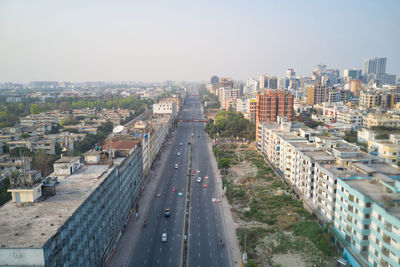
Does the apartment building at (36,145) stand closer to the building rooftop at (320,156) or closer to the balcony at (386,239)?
the building rooftop at (320,156)

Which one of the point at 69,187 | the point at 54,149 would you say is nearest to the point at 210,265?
the point at 69,187

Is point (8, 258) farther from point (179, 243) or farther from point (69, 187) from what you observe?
point (179, 243)

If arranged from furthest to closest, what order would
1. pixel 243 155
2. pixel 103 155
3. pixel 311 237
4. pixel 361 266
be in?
1. pixel 243 155
2. pixel 103 155
3. pixel 311 237
4. pixel 361 266

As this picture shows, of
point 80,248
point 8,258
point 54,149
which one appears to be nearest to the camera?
point 8,258

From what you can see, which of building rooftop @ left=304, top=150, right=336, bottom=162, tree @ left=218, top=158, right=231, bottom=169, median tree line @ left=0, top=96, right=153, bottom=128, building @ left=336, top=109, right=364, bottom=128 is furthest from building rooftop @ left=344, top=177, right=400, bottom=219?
median tree line @ left=0, top=96, right=153, bottom=128

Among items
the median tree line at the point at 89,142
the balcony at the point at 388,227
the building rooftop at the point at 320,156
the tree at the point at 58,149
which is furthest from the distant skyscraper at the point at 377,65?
the balcony at the point at 388,227

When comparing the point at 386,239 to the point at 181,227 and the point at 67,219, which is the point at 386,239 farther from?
the point at 67,219

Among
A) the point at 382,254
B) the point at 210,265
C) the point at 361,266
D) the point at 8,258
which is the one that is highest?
the point at 8,258

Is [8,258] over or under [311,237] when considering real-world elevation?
over
